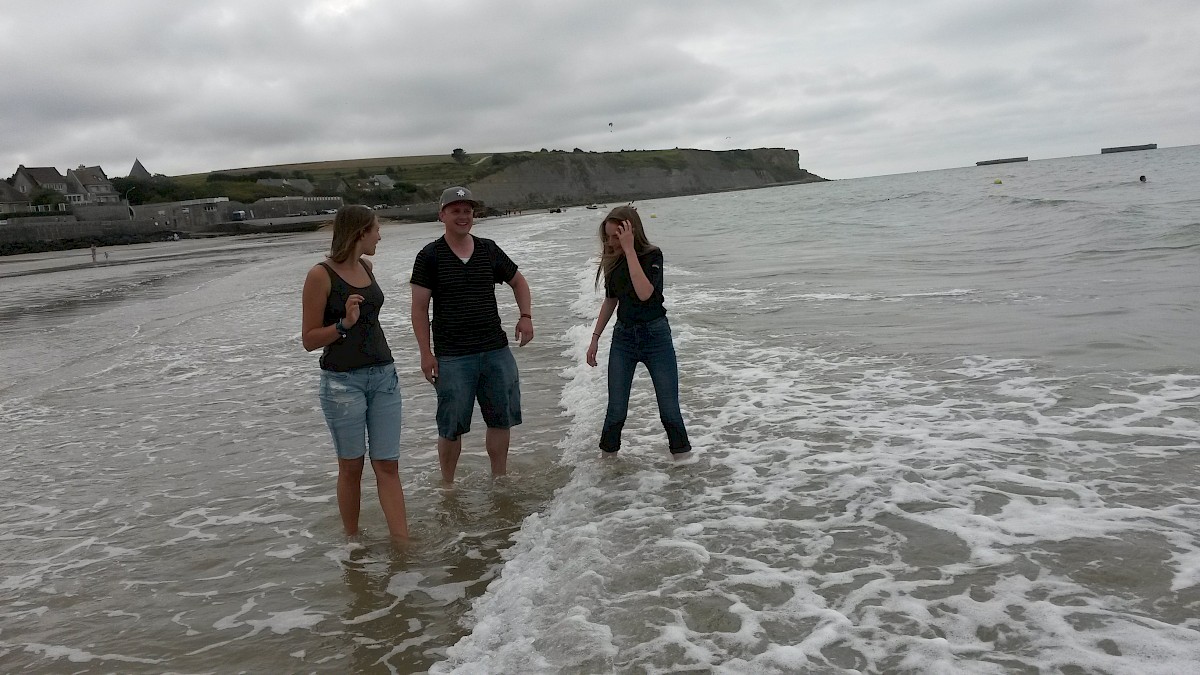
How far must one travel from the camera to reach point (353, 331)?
426 cm

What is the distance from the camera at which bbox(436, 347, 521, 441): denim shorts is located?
16.7 feet

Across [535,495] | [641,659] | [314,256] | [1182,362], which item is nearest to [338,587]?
[535,495]

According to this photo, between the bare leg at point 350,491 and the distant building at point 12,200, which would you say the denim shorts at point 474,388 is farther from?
the distant building at point 12,200

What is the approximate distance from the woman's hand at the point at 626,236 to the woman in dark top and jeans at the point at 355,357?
163cm

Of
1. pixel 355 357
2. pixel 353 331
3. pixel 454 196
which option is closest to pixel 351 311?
pixel 353 331

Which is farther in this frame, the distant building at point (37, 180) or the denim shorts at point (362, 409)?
the distant building at point (37, 180)

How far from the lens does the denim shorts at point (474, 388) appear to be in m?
5.09

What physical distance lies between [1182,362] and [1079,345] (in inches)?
40.9

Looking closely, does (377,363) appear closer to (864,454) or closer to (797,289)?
(864,454)

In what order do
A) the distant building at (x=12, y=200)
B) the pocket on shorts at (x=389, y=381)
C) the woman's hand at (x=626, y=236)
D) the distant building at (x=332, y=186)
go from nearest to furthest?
the pocket on shorts at (x=389, y=381)
the woman's hand at (x=626, y=236)
the distant building at (x=12, y=200)
the distant building at (x=332, y=186)

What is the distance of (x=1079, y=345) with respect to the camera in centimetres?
800

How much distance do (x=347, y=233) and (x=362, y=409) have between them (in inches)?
40.4

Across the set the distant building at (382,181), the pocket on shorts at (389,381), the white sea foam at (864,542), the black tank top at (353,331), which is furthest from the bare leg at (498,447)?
the distant building at (382,181)

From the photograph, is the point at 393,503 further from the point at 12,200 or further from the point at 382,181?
the point at 382,181
